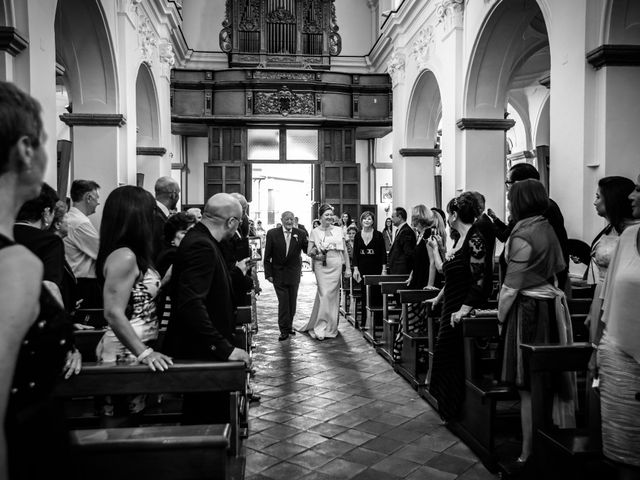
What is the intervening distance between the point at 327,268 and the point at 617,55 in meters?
4.16

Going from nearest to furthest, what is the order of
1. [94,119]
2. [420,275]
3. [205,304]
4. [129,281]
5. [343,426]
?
[129,281] → [205,304] → [343,426] → [420,275] → [94,119]

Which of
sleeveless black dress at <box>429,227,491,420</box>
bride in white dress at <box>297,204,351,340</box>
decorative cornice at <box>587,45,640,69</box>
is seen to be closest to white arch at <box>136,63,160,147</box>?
bride in white dress at <box>297,204,351,340</box>

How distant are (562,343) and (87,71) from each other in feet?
24.9

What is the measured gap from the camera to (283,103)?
1338 centimetres

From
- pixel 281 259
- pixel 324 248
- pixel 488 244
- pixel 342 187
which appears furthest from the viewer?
pixel 342 187

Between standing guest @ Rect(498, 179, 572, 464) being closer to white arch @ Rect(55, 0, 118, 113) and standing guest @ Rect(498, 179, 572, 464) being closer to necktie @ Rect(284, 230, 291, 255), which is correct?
necktie @ Rect(284, 230, 291, 255)

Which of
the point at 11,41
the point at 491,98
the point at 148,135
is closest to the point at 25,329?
the point at 11,41

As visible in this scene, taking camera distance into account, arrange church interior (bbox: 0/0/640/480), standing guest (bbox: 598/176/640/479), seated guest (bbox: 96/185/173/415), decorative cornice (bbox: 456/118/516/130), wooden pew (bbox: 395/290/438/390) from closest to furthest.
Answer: standing guest (bbox: 598/176/640/479), seated guest (bbox: 96/185/173/415), church interior (bbox: 0/0/640/480), wooden pew (bbox: 395/290/438/390), decorative cornice (bbox: 456/118/516/130)

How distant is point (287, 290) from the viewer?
734 cm

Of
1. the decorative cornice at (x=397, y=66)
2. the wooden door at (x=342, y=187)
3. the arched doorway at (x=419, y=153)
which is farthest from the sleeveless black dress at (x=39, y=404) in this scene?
the wooden door at (x=342, y=187)

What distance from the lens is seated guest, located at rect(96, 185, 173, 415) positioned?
2418 millimetres

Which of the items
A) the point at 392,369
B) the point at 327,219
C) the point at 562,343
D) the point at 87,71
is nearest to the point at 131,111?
Result: the point at 87,71

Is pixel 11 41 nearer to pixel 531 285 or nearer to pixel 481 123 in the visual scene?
pixel 531 285

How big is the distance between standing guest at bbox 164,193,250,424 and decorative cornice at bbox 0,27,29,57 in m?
3.23
